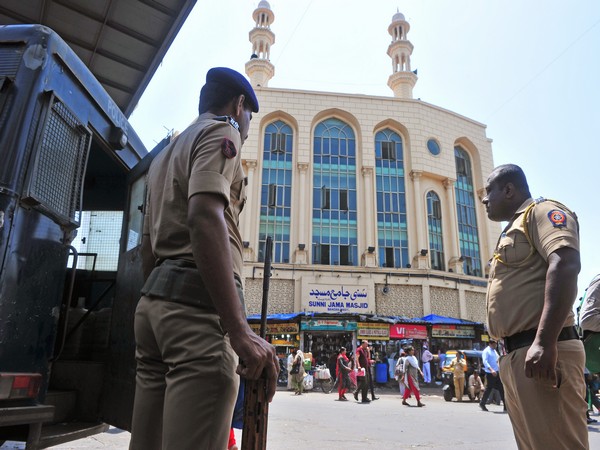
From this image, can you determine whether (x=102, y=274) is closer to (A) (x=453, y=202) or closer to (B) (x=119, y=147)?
(B) (x=119, y=147)

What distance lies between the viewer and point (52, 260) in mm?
2701

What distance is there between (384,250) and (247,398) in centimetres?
2639

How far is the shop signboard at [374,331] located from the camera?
2208cm

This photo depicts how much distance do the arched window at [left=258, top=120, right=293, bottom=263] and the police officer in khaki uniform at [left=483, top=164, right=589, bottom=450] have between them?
79.1 feet

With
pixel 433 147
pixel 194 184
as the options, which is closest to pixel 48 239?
pixel 194 184

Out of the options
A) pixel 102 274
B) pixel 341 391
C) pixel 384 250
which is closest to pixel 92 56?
pixel 102 274

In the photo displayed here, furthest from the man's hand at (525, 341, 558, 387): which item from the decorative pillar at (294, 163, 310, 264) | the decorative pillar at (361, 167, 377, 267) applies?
the decorative pillar at (361, 167, 377, 267)

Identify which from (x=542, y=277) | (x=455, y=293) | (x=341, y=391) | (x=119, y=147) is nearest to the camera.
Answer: (x=542, y=277)

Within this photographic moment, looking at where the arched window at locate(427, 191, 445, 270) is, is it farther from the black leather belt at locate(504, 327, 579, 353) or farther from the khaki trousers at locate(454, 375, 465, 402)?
the black leather belt at locate(504, 327, 579, 353)

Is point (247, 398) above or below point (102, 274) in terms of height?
below

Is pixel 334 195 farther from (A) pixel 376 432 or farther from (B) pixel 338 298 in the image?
(A) pixel 376 432

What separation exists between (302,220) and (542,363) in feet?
82.0

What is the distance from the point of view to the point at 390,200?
93.4 feet

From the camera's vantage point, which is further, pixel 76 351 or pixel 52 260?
pixel 76 351
